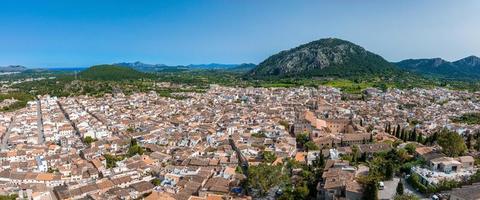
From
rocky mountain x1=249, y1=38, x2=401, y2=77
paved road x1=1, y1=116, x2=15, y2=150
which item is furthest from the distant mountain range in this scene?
paved road x1=1, y1=116, x2=15, y2=150

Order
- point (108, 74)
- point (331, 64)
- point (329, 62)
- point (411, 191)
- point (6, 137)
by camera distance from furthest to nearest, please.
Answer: point (108, 74) < point (329, 62) < point (331, 64) < point (6, 137) < point (411, 191)

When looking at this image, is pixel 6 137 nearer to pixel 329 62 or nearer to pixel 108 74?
pixel 108 74

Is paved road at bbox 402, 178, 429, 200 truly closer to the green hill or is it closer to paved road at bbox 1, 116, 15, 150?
paved road at bbox 1, 116, 15, 150

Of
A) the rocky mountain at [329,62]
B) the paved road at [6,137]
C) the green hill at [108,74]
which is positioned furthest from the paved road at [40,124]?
the rocky mountain at [329,62]

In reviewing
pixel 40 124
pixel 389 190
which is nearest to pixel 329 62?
pixel 40 124

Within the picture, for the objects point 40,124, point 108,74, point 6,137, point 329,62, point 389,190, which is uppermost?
point 329,62

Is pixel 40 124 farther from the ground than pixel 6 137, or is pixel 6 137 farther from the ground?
pixel 40 124

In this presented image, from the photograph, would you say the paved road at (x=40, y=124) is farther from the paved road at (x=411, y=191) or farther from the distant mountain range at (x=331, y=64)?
the distant mountain range at (x=331, y=64)

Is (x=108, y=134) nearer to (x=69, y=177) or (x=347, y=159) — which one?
(x=69, y=177)
